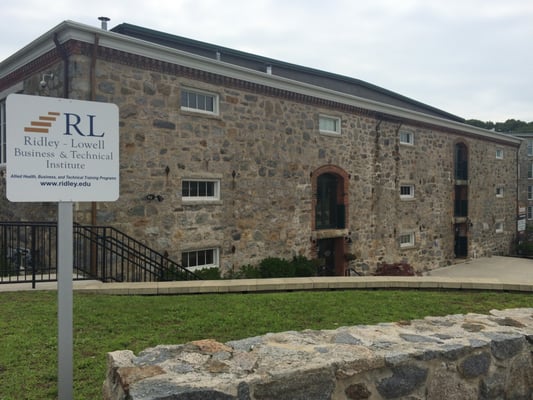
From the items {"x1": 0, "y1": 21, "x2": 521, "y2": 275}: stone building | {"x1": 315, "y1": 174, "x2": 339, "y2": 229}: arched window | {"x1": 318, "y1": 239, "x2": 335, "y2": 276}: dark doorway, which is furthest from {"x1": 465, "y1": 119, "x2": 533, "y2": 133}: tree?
→ {"x1": 318, "y1": 239, "x2": 335, "y2": 276}: dark doorway

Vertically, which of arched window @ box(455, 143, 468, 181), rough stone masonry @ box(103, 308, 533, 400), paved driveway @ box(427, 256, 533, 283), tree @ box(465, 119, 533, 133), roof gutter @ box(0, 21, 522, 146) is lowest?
paved driveway @ box(427, 256, 533, 283)

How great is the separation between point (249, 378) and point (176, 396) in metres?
0.42

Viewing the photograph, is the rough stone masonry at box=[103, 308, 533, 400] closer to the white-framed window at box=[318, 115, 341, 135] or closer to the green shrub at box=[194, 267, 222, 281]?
the green shrub at box=[194, 267, 222, 281]

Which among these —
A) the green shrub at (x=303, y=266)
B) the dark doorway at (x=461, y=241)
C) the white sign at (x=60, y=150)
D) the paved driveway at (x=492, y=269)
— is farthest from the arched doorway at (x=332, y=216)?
the white sign at (x=60, y=150)

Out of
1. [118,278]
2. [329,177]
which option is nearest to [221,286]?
[118,278]

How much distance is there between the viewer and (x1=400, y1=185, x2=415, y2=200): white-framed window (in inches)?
731

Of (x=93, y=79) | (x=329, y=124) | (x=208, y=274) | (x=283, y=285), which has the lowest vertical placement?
(x=208, y=274)

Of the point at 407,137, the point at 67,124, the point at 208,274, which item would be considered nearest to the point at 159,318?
the point at 67,124

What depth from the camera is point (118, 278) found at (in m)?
9.45

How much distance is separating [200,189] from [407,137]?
11.4 meters

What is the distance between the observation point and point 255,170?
1268 cm

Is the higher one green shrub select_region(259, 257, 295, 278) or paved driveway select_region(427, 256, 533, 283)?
green shrub select_region(259, 257, 295, 278)

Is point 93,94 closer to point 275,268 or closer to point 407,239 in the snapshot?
point 275,268

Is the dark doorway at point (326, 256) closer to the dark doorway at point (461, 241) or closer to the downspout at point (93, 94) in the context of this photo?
the downspout at point (93, 94)
